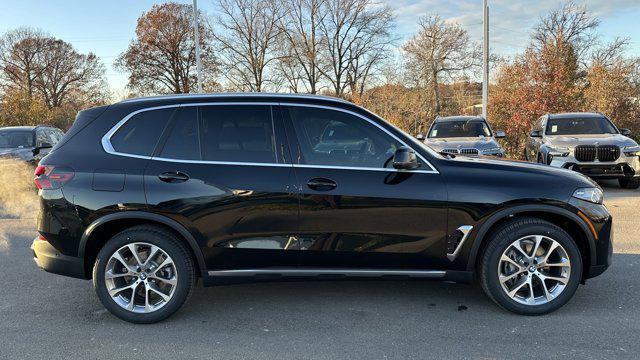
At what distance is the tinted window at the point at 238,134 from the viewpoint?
3678 mm

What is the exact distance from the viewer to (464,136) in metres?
11.7

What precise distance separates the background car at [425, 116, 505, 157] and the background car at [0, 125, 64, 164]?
990 centimetres

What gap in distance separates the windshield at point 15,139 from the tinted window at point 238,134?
35.1 ft

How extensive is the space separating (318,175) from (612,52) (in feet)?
102

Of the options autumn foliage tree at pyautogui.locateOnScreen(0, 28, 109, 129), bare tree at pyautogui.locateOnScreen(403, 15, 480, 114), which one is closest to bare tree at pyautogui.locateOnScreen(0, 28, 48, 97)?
autumn foliage tree at pyautogui.locateOnScreen(0, 28, 109, 129)

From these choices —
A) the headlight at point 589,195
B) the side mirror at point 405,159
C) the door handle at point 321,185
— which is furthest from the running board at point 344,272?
the headlight at point 589,195

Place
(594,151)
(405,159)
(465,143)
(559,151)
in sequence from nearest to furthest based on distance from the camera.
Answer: (405,159) → (594,151) → (559,151) → (465,143)

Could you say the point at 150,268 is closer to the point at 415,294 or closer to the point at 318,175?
the point at 318,175

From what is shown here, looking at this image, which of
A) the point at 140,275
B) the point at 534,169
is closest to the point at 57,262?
the point at 140,275

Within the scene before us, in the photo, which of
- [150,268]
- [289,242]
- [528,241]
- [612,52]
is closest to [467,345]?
[528,241]

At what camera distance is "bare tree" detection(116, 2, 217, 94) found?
149 feet

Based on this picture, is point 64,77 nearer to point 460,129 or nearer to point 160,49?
point 160,49

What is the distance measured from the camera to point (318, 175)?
3576 millimetres

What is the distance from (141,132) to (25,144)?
10.5 metres
